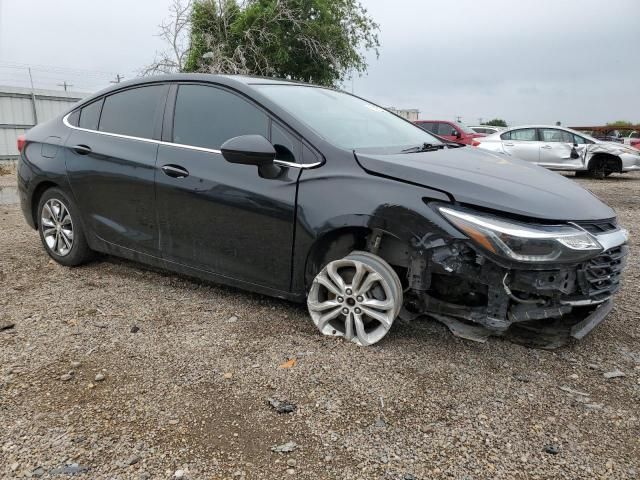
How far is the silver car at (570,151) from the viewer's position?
1304cm

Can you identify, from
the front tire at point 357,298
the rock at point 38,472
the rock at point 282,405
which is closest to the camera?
the rock at point 38,472

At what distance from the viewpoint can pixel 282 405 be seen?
244cm

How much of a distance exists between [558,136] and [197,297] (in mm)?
12144

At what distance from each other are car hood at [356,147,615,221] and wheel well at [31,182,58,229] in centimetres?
283

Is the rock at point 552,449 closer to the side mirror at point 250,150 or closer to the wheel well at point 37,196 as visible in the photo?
the side mirror at point 250,150

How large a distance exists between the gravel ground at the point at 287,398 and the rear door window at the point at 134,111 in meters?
1.25

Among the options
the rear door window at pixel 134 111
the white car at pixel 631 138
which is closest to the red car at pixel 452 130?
the white car at pixel 631 138

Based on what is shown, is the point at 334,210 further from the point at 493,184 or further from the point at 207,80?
the point at 207,80

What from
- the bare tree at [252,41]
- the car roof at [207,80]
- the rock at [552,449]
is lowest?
the rock at [552,449]

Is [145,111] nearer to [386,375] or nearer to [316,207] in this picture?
[316,207]

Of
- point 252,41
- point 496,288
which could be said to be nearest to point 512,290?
point 496,288

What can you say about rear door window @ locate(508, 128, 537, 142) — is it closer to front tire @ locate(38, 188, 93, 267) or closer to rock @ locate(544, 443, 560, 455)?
front tire @ locate(38, 188, 93, 267)

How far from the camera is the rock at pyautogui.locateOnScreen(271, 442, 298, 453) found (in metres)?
2.14

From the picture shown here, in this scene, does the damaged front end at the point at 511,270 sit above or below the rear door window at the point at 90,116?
below
